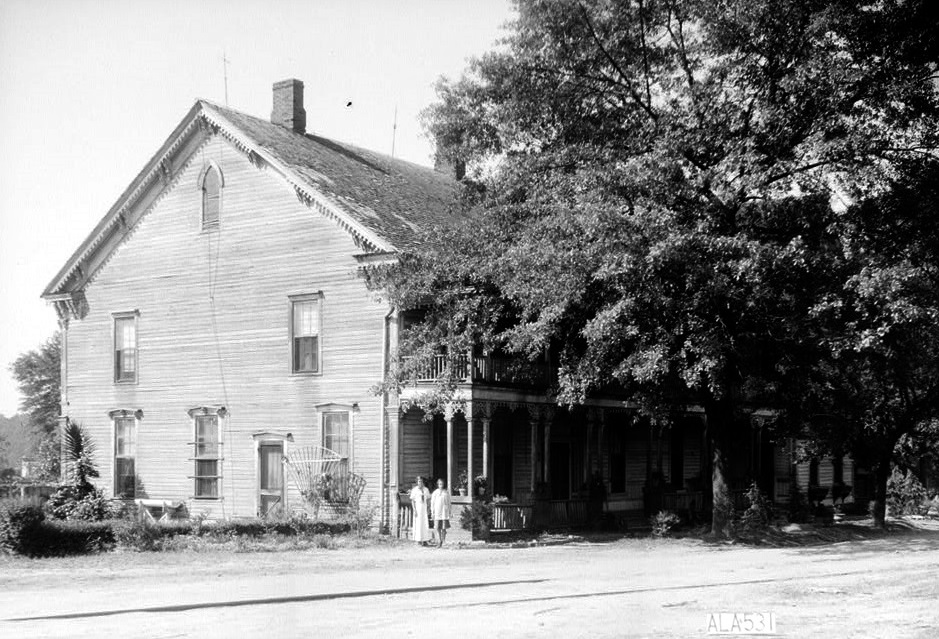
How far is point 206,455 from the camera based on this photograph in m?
35.6

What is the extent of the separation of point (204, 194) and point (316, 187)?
4.94 meters

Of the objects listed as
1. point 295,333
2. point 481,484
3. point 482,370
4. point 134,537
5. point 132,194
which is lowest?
point 134,537

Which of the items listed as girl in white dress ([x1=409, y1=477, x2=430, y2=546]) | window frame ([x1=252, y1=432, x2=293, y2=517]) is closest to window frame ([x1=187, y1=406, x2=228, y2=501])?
window frame ([x1=252, y1=432, x2=293, y2=517])

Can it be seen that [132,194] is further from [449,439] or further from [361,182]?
[449,439]

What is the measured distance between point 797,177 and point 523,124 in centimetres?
711

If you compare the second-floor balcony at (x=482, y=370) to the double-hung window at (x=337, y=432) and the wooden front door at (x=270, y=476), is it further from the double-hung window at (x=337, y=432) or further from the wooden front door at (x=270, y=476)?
the wooden front door at (x=270, y=476)

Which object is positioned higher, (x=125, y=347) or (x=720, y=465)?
(x=125, y=347)

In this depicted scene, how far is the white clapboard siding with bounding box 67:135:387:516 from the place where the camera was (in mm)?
32938

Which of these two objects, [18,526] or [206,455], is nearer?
[18,526]

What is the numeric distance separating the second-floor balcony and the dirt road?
16.1 feet

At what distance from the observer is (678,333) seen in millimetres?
26797

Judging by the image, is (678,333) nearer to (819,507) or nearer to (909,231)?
(909,231)

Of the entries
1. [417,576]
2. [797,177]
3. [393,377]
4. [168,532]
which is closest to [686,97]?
[797,177]

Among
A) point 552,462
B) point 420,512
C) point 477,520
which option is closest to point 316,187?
point 420,512
